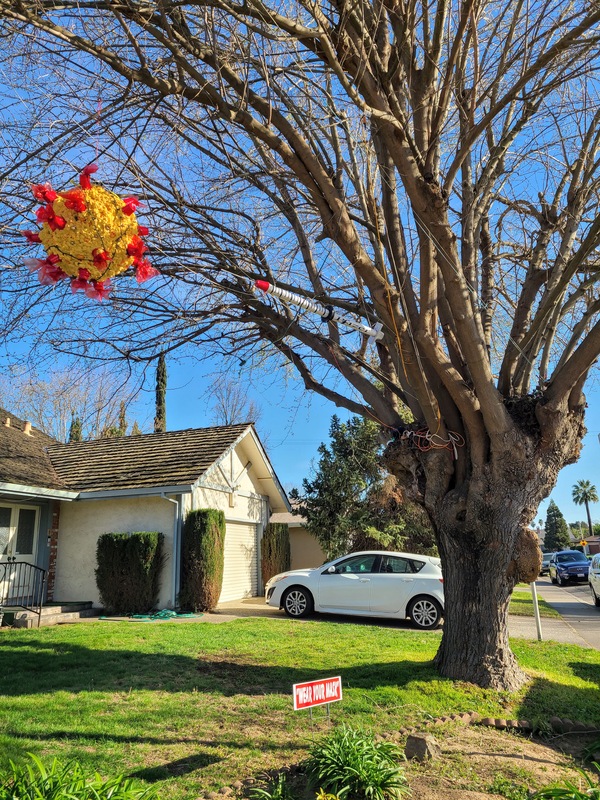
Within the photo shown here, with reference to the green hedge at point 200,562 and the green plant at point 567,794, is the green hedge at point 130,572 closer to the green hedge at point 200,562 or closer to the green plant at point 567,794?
the green hedge at point 200,562

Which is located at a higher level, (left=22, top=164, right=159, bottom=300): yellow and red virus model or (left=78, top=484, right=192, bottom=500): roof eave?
(left=22, top=164, right=159, bottom=300): yellow and red virus model

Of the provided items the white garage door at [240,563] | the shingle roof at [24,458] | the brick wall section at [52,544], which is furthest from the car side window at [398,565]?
the brick wall section at [52,544]

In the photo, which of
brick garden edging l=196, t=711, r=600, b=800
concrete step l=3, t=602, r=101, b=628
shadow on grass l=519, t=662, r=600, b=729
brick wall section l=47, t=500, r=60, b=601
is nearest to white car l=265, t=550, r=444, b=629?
concrete step l=3, t=602, r=101, b=628

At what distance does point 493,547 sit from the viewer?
6.62 meters

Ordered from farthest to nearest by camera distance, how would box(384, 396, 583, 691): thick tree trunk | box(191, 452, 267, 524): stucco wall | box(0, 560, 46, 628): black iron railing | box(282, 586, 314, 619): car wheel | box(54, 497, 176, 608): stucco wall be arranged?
box(191, 452, 267, 524): stucco wall < box(54, 497, 176, 608): stucco wall < box(0, 560, 46, 628): black iron railing < box(282, 586, 314, 619): car wheel < box(384, 396, 583, 691): thick tree trunk

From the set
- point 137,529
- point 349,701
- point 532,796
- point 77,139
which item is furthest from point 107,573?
point 532,796

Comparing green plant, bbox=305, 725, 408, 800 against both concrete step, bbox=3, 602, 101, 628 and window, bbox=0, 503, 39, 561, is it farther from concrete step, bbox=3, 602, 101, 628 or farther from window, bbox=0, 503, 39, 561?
window, bbox=0, 503, 39, 561

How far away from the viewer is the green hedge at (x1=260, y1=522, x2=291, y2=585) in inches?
748

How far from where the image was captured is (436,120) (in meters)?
5.95

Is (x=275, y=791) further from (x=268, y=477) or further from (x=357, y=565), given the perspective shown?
(x=268, y=477)

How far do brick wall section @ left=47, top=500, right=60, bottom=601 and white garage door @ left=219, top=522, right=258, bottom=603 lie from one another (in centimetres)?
441

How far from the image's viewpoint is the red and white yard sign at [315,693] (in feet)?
14.0

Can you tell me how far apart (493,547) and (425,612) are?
6.21m

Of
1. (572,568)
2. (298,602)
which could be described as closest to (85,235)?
(298,602)
